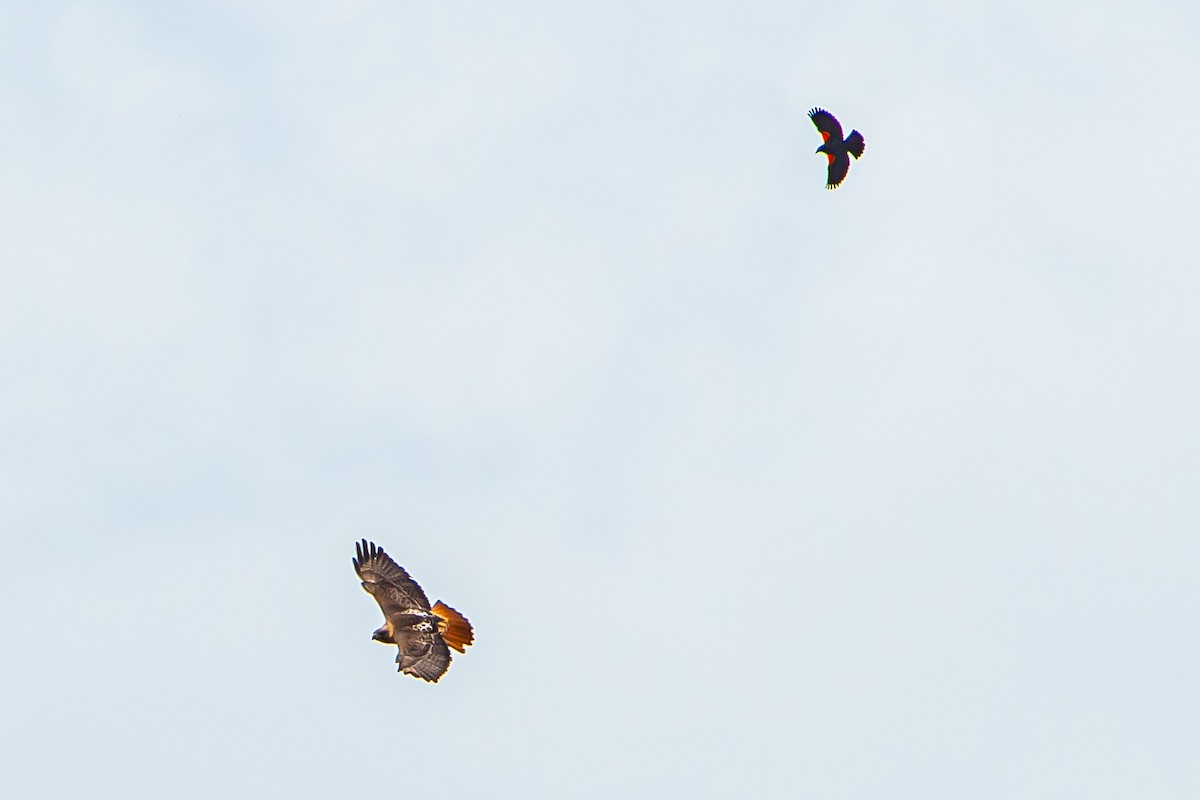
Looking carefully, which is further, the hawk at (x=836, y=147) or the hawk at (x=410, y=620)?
the hawk at (x=836, y=147)

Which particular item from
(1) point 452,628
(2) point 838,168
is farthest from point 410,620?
(2) point 838,168

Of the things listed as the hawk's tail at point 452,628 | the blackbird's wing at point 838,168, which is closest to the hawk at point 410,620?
the hawk's tail at point 452,628

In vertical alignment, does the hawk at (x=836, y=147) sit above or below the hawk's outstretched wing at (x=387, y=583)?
above

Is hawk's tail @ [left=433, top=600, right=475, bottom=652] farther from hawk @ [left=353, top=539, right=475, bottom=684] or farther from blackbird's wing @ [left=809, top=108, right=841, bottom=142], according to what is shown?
blackbird's wing @ [left=809, top=108, right=841, bottom=142]

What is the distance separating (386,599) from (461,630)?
195 cm

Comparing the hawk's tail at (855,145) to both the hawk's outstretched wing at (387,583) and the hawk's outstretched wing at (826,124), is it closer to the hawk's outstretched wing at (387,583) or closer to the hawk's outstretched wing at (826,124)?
the hawk's outstretched wing at (826,124)

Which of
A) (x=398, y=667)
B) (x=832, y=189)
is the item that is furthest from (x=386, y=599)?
(x=832, y=189)

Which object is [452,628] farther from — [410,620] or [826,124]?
[826,124]

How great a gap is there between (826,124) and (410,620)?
17283mm

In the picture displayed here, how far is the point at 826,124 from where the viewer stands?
5175 centimetres

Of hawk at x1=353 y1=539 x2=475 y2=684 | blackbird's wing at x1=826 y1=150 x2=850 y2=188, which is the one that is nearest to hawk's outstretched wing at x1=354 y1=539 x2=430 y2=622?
hawk at x1=353 y1=539 x2=475 y2=684

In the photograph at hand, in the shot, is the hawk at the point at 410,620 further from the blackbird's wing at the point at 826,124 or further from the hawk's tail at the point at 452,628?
the blackbird's wing at the point at 826,124

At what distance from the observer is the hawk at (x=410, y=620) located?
46031 mm

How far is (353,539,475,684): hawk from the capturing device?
4603 centimetres
